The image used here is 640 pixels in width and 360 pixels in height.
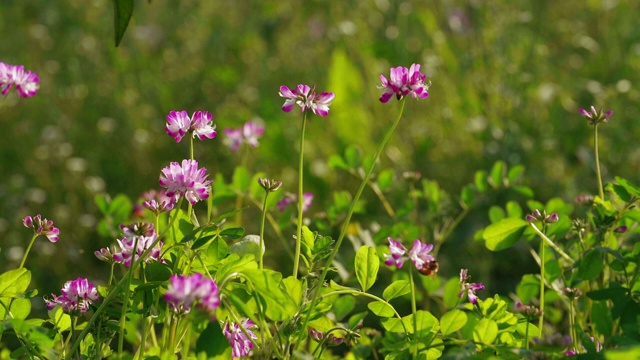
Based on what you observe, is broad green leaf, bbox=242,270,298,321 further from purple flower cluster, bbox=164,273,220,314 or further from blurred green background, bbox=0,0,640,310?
blurred green background, bbox=0,0,640,310

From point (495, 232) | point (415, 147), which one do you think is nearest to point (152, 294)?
point (495, 232)

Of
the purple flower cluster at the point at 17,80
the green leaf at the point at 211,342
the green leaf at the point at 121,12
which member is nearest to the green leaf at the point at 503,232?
the green leaf at the point at 211,342

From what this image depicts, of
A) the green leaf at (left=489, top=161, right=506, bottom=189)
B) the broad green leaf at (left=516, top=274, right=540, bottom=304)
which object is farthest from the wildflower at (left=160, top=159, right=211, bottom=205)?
the green leaf at (left=489, top=161, right=506, bottom=189)

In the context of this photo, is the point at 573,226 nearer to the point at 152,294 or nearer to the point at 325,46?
the point at 152,294

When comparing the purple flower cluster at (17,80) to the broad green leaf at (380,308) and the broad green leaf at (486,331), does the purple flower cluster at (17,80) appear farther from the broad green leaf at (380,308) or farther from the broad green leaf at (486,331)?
the broad green leaf at (486,331)

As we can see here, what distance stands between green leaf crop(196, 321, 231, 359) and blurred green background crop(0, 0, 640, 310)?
1.71 metres

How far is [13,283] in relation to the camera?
3.72ft

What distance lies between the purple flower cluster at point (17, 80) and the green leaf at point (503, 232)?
0.70 m

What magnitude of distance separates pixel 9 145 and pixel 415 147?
163 centimetres

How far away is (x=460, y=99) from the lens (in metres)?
3.59

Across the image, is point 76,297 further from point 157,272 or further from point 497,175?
point 497,175

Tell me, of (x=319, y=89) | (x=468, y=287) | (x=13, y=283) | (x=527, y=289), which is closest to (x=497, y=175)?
(x=527, y=289)

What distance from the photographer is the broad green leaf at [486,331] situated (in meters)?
1.04

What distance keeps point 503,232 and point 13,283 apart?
0.64m
